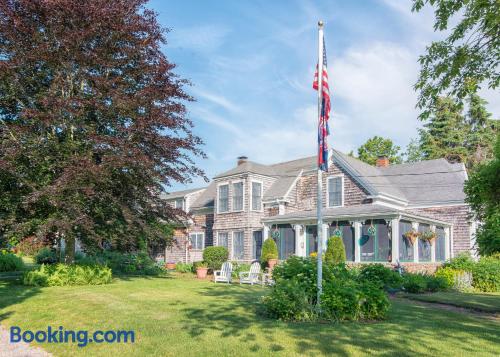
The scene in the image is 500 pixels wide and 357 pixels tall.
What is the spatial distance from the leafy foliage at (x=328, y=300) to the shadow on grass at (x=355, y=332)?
34cm

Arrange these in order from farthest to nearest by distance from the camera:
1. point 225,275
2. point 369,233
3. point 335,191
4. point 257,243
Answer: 1. point 257,243
2. point 335,191
3. point 369,233
4. point 225,275

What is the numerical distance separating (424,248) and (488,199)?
1473 cm

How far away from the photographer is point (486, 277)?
18734 millimetres

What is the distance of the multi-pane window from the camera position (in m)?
26.5

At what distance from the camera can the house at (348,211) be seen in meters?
22.8

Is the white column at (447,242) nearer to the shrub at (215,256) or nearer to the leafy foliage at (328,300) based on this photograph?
the shrub at (215,256)

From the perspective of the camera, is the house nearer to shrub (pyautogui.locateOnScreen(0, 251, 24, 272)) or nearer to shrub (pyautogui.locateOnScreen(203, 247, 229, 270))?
shrub (pyautogui.locateOnScreen(203, 247, 229, 270))

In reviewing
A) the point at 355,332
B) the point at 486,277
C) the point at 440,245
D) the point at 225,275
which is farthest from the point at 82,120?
the point at 440,245

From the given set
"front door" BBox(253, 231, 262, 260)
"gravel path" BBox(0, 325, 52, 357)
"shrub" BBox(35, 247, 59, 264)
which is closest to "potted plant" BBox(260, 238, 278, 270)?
"front door" BBox(253, 231, 262, 260)

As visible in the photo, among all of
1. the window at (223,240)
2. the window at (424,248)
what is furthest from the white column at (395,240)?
the window at (223,240)

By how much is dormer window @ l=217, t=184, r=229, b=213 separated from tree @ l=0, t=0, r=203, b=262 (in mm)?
12389

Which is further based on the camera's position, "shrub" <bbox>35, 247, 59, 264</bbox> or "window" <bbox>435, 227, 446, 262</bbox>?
"shrub" <bbox>35, 247, 59, 264</bbox>

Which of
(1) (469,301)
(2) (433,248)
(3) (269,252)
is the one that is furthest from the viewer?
(3) (269,252)

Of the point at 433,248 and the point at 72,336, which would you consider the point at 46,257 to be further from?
the point at 72,336
